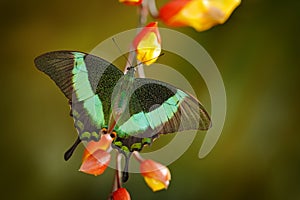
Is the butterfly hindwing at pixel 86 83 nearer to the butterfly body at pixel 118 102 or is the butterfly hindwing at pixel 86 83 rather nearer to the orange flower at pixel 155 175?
the butterfly body at pixel 118 102

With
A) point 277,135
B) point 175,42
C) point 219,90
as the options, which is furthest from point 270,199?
point 175,42

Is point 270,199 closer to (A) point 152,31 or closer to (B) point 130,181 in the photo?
(B) point 130,181

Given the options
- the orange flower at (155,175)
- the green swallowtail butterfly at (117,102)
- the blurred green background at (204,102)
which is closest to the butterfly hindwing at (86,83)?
the green swallowtail butterfly at (117,102)

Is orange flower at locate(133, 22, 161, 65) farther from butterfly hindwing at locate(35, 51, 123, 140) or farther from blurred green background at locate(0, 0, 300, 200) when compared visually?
blurred green background at locate(0, 0, 300, 200)

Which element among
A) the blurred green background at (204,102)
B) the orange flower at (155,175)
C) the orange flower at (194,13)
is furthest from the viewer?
the blurred green background at (204,102)

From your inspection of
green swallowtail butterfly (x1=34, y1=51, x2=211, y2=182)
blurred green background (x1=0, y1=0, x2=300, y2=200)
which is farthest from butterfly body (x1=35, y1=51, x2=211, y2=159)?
blurred green background (x1=0, y1=0, x2=300, y2=200)

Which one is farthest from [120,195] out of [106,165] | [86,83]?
[86,83]
